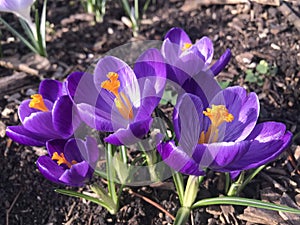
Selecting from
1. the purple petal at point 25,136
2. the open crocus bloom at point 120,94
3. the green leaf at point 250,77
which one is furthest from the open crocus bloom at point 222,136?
the green leaf at point 250,77

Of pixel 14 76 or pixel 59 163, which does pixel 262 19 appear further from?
pixel 59 163

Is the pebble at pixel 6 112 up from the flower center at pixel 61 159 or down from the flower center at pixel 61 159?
down

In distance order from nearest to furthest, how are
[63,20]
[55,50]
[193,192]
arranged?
[193,192]
[55,50]
[63,20]

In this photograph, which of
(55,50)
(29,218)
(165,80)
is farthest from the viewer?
(55,50)

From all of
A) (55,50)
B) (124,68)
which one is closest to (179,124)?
(124,68)

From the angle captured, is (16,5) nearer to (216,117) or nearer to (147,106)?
(147,106)

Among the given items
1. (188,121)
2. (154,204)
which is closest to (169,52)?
(188,121)

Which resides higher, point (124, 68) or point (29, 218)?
point (124, 68)

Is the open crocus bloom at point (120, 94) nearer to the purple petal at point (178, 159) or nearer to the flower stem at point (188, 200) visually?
the purple petal at point (178, 159)
